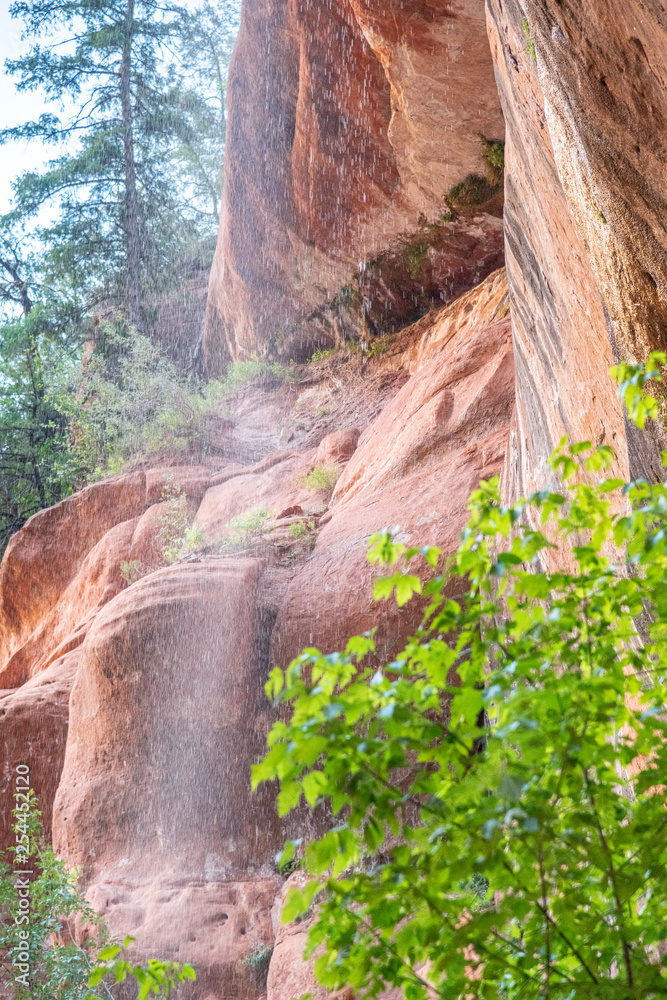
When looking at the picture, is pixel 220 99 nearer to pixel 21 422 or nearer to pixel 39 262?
pixel 39 262

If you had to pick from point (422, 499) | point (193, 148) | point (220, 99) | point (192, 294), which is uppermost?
point (220, 99)

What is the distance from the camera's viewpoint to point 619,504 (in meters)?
4.04

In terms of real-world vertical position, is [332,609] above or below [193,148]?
below

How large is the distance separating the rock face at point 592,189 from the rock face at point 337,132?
458cm

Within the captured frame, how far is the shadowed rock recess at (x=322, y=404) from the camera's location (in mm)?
3906

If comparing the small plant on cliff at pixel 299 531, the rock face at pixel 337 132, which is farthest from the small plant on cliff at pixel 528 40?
the small plant on cliff at pixel 299 531

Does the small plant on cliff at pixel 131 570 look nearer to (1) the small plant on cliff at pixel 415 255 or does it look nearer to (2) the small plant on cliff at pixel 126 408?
(2) the small plant on cliff at pixel 126 408

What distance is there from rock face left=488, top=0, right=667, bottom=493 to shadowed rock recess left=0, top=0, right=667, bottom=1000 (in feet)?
0.06

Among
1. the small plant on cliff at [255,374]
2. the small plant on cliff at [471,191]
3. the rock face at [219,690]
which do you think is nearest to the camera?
the rock face at [219,690]

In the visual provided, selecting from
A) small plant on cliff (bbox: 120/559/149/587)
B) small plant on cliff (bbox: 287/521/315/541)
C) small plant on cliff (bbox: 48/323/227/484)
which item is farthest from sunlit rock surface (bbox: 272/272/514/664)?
small plant on cliff (bbox: 48/323/227/484)

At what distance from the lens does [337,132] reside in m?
12.2

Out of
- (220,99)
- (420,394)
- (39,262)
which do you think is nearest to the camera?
(420,394)

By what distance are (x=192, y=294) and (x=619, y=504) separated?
19.8m

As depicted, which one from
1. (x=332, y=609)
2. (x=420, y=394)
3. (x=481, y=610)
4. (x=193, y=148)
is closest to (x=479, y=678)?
(x=481, y=610)
